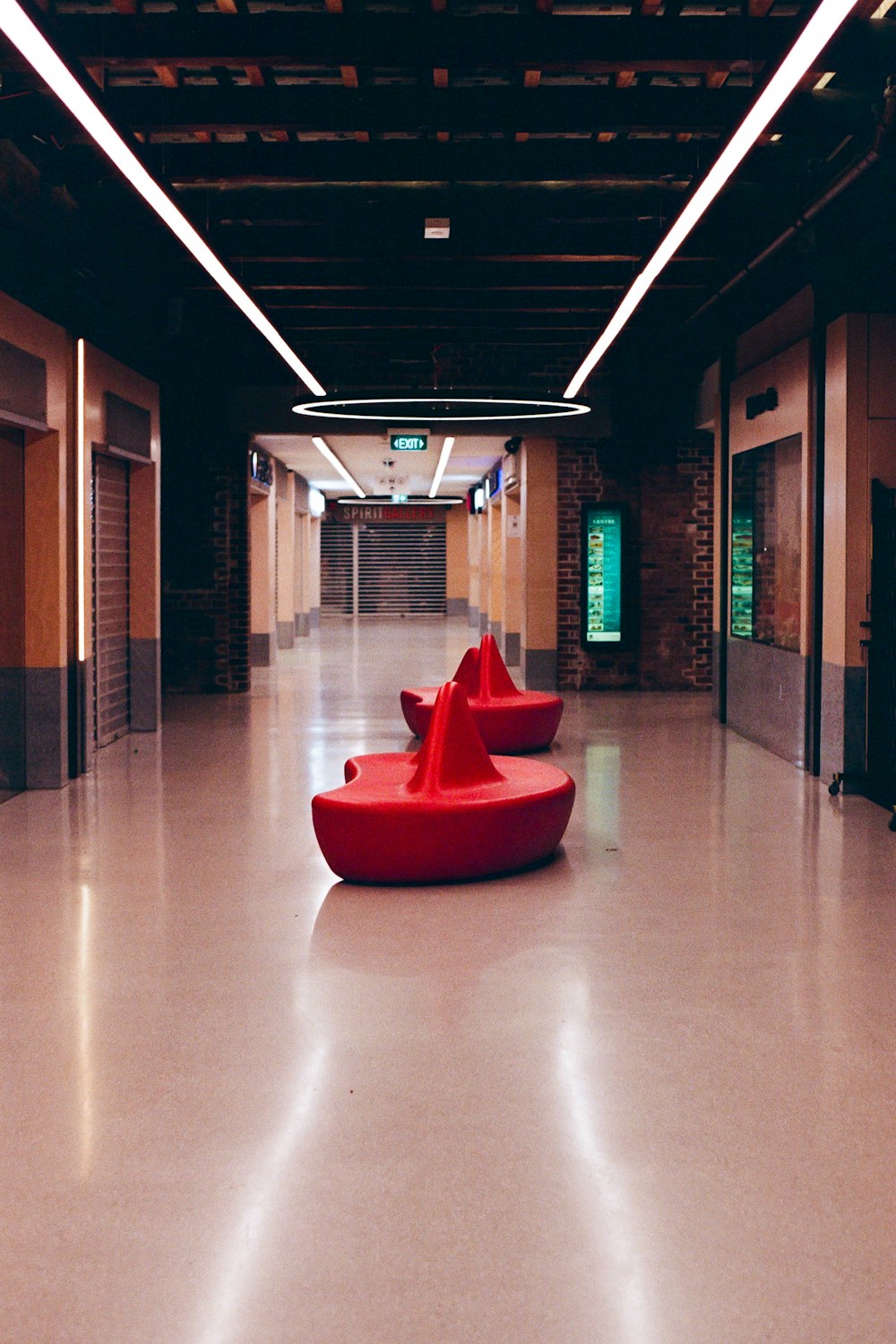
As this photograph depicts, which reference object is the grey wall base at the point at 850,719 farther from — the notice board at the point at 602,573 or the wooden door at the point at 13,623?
the notice board at the point at 602,573

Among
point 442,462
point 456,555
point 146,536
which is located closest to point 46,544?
point 146,536

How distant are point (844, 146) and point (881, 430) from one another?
1.74 m

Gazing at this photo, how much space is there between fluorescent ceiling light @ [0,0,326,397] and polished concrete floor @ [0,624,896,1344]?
2.77 metres

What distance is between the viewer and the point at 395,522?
120 feet

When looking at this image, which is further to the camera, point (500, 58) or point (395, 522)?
point (395, 522)

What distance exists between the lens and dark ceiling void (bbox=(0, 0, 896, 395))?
498 cm

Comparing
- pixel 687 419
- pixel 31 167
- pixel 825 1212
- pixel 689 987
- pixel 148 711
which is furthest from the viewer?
pixel 687 419

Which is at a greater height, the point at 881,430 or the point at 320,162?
the point at 320,162

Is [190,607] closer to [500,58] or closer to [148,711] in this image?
[148,711]

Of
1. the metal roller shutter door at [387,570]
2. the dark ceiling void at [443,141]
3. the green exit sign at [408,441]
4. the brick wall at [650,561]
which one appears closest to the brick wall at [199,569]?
the green exit sign at [408,441]

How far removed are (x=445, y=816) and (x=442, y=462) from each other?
53.0 feet

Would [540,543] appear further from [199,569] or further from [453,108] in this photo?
[453,108]

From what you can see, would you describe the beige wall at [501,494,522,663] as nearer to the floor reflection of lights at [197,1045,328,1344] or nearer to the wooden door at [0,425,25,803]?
the wooden door at [0,425,25,803]

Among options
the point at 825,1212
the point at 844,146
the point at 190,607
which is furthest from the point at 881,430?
the point at 190,607
